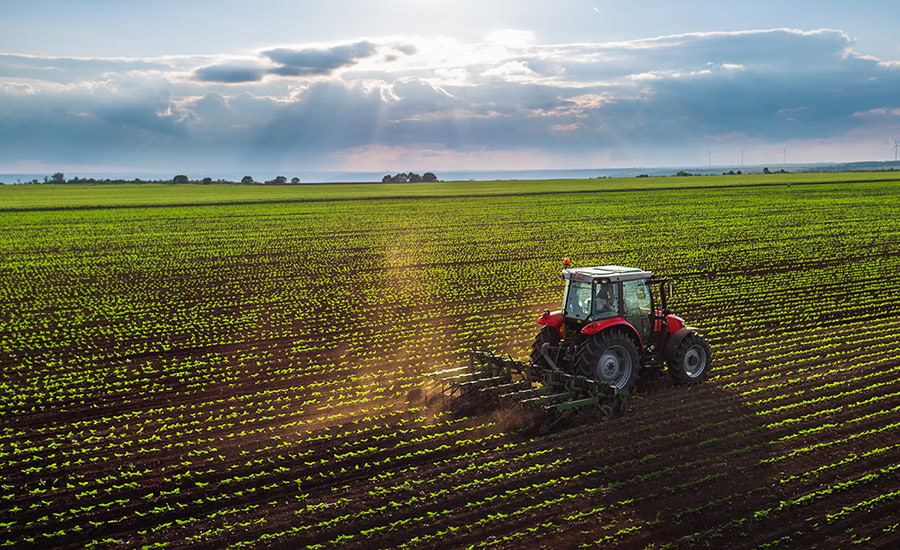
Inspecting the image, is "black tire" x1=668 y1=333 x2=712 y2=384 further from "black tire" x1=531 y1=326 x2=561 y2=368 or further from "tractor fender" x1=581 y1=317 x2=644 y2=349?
"black tire" x1=531 y1=326 x2=561 y2=368

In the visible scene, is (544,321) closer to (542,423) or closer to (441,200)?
(542,423)

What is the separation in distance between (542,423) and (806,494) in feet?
13.3

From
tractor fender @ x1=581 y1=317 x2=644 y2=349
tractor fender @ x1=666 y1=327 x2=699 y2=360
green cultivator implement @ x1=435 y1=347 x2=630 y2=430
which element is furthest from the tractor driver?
tractor fender @ x1=666 y1=327 x2=699 y2=360

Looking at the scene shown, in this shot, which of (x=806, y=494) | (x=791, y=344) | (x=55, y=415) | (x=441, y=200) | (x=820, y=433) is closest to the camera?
(x=806, y=494)

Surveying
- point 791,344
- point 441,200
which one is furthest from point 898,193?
point 791,344

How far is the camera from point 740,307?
70.5 feet

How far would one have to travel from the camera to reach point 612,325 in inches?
498

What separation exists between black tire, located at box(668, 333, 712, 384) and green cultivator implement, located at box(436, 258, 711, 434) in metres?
0.02

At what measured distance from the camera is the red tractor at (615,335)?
41.3 feet

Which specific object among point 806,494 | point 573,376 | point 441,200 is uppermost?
point 441,200

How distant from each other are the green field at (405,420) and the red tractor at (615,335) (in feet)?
2.14

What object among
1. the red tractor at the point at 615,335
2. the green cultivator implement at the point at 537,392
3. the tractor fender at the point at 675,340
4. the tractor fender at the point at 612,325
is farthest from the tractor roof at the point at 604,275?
the green cultivator implement at the point at 537,392

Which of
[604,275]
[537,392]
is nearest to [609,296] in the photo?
[604,275]

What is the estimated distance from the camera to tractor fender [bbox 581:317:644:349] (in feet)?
41.0
